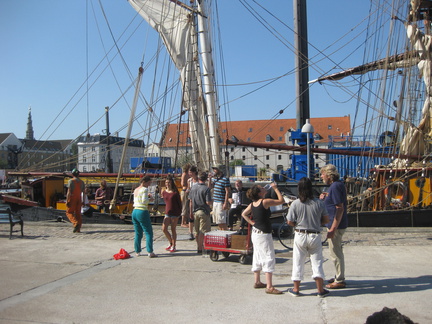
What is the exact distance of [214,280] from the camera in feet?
20.8

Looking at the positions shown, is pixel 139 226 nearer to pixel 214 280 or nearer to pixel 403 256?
pixel 214 280

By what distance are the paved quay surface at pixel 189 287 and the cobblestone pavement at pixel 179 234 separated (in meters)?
0.10

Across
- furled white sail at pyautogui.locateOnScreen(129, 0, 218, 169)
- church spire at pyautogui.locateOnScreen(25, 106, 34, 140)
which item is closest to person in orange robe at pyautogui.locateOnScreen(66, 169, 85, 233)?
furled white sail at pyautogui.locateOnScreen(129, 0, 218, 169)

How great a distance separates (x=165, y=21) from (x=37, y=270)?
1610 centimetres

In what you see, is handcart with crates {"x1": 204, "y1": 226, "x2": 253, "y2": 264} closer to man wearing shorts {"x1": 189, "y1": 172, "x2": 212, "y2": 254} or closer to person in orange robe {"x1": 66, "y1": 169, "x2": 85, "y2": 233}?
man wearing shorts {"x1": 189, "y1": 172, "x2": 212, "y2": 254}

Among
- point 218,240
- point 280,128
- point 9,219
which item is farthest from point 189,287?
point 280,128

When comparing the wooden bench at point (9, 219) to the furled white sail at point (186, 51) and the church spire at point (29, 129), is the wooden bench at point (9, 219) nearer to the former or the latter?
the furled white sail at point (186, 51)

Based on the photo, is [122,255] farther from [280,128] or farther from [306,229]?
[280,128]

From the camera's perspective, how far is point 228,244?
744 cm

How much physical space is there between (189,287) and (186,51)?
15796 millimetres

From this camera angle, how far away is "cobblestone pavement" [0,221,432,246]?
30.0 feet

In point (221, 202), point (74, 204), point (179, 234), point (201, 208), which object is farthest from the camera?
point (74, 204)

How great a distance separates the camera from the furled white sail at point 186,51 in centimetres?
1878

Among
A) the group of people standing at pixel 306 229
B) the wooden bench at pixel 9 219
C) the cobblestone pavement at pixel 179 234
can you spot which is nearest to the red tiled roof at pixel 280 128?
the cobblestone pavement at pixel 179 234
